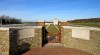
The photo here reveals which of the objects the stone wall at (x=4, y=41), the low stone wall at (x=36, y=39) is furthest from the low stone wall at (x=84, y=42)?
the stone wall at (x=4, y=41)

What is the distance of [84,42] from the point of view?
11906mm

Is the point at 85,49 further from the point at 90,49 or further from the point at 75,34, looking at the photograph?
the point at 75,34

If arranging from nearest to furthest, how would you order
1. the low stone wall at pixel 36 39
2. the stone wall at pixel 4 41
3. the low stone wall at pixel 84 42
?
the stone wall at pixel 4 41 < the low stone wall at pixel 84 42 < the low stone wall at pixel 36 39

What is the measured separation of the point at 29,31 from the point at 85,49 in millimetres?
4548

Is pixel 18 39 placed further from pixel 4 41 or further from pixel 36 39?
pixel 36 39

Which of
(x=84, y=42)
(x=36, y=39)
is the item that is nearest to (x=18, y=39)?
(x=36, y=39)

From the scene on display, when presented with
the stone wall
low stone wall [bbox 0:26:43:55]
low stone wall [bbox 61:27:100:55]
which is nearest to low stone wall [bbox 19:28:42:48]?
low stone wall [bbox 0:26:43:55]

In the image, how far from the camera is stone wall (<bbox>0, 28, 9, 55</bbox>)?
980 cm

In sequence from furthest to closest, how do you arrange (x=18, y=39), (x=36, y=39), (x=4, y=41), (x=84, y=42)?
(x=36, y=39)
(x=84, y=42)
(x=18, y=39)
(x=4, y=41)

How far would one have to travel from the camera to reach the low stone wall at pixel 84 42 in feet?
34.5

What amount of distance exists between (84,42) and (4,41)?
5.69 metres

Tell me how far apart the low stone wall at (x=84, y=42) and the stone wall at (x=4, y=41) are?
553 cm

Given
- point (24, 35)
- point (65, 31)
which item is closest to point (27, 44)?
point (24, 35)

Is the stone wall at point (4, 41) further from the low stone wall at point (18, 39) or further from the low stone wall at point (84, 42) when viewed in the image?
the low stone wall at point (84, 42)
